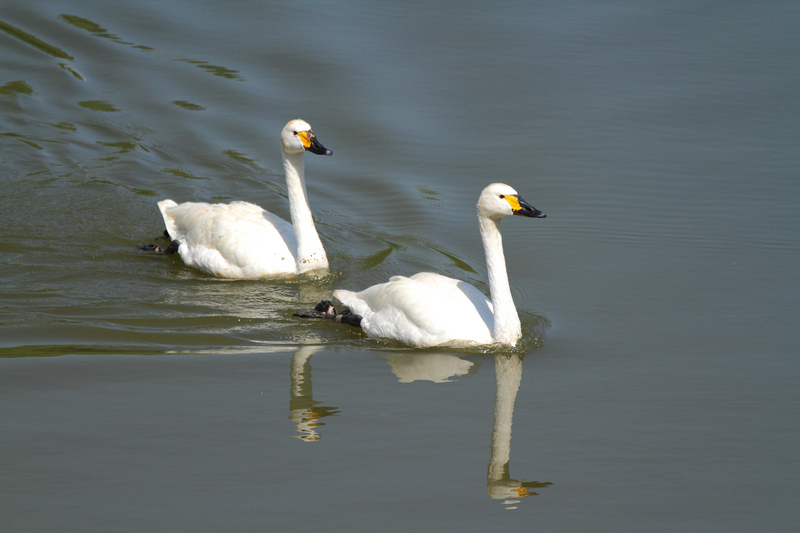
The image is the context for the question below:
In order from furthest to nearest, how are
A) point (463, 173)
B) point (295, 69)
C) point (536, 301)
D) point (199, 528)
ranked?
point (295, 69), point (463, 173), point (536, 301), point (199, 528)

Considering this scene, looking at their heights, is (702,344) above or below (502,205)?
below

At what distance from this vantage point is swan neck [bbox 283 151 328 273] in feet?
31.9

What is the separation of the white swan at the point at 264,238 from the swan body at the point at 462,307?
72.8 inches

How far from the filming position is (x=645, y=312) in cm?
855

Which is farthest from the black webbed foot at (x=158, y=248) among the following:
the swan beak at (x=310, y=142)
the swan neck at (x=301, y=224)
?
the swan beak at (x=310, y=142)

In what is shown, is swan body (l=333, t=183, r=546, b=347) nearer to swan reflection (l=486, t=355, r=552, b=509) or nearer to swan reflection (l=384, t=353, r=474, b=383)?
swan reflection (l=384, t=353, r=474, b=383)

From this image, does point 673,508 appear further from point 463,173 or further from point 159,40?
point 159,40

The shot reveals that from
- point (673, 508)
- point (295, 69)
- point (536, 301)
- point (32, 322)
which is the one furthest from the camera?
point (295, 69)

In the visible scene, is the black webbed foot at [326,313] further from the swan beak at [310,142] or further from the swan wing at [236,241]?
the swan beak at [310,142]

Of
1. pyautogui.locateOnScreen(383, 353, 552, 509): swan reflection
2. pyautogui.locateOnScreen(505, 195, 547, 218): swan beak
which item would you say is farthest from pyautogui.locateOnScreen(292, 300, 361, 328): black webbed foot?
pyautogui.locateOnScreen(505, 195, 547, 218): swan beak

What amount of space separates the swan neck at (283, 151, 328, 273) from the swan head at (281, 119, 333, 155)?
216mm

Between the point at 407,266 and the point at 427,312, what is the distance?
2404mm

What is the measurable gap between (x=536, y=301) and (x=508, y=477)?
350 centimetres

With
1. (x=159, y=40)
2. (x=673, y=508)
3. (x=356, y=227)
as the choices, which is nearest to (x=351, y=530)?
(x=673, y=508)
